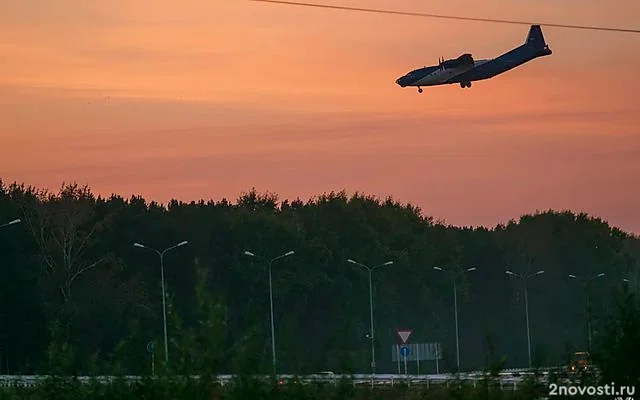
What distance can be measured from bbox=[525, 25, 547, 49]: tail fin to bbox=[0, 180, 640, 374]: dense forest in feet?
69.3

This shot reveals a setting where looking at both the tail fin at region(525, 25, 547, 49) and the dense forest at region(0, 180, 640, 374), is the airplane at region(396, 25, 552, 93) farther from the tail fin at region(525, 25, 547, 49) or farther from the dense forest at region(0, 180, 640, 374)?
the dense forest at region(0, 180, 640, 374)

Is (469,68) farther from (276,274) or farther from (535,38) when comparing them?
(276,274)

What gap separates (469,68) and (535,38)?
6.34 m

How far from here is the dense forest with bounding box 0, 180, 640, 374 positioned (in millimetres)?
91250

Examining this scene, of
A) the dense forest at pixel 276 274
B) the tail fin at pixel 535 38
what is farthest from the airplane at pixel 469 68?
the dense forest at pixel 276 274

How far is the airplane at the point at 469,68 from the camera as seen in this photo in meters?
83.8

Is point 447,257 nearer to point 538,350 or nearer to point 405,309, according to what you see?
point 405,309

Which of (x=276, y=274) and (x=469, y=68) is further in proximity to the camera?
(x=276, y=274)

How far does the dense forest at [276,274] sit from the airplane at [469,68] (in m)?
17.5

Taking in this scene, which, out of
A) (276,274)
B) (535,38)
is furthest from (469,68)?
(276,274)

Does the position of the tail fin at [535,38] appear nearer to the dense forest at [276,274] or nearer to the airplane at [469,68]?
the airplane at [469,68]

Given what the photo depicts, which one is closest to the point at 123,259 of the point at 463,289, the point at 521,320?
the point at 463,289

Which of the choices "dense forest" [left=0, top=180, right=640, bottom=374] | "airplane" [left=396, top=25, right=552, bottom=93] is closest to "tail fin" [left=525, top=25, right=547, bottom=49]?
"airplane" [left=396, top=25, right=552, bottom=93]

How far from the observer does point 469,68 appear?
84.1 metres
